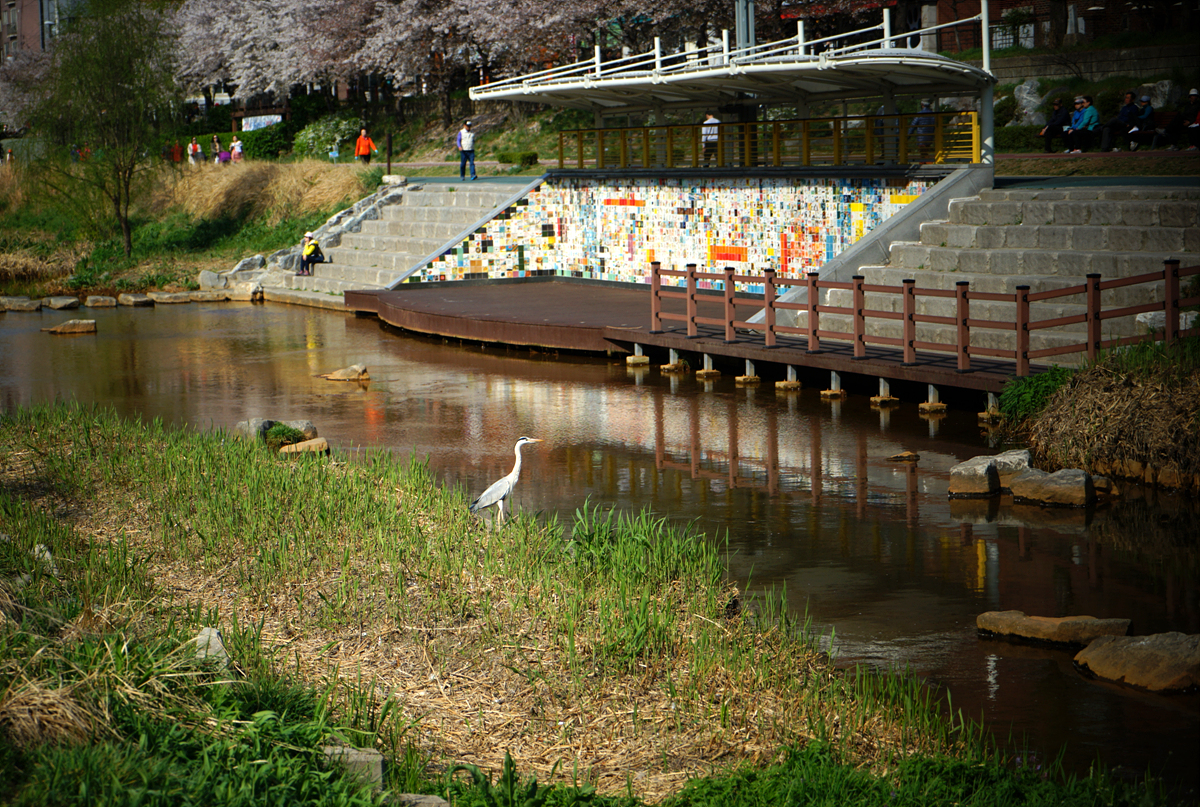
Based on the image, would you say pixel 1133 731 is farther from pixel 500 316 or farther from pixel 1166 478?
pixel 500 316

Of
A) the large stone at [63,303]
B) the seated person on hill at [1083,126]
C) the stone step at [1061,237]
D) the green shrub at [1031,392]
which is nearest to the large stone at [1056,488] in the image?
the green shrub at [1031,392]

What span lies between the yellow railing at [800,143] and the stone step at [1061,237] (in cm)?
202

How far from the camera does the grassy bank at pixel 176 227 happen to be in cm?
3678

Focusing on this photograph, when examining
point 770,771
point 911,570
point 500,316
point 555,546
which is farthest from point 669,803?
point 500,316

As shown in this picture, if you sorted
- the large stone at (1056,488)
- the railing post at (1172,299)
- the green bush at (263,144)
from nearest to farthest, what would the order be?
the large stone at (1056,488)
the railing post at (1172,299)
the green bush at (263,144)

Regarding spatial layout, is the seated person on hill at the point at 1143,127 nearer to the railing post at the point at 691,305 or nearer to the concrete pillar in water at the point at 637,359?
the railing post at the point at 691,305

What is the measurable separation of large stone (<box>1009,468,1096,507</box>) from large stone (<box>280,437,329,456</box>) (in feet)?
22.4

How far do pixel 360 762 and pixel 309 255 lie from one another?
2904 cm

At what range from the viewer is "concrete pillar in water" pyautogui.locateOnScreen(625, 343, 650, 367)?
19.5m

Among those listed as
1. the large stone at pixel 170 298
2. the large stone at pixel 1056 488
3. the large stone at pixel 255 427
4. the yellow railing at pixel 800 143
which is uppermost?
the yellow railing at pixel 800 143

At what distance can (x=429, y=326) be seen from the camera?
934 inches

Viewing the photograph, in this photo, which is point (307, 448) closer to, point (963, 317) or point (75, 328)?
point (963, 317)

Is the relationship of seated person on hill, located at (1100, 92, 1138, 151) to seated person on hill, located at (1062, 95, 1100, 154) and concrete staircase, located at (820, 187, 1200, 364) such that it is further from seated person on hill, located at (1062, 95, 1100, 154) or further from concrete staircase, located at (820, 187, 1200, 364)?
concrete staircase, located at (820, 187, 1200, 364)

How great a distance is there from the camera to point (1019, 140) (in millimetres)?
31766
